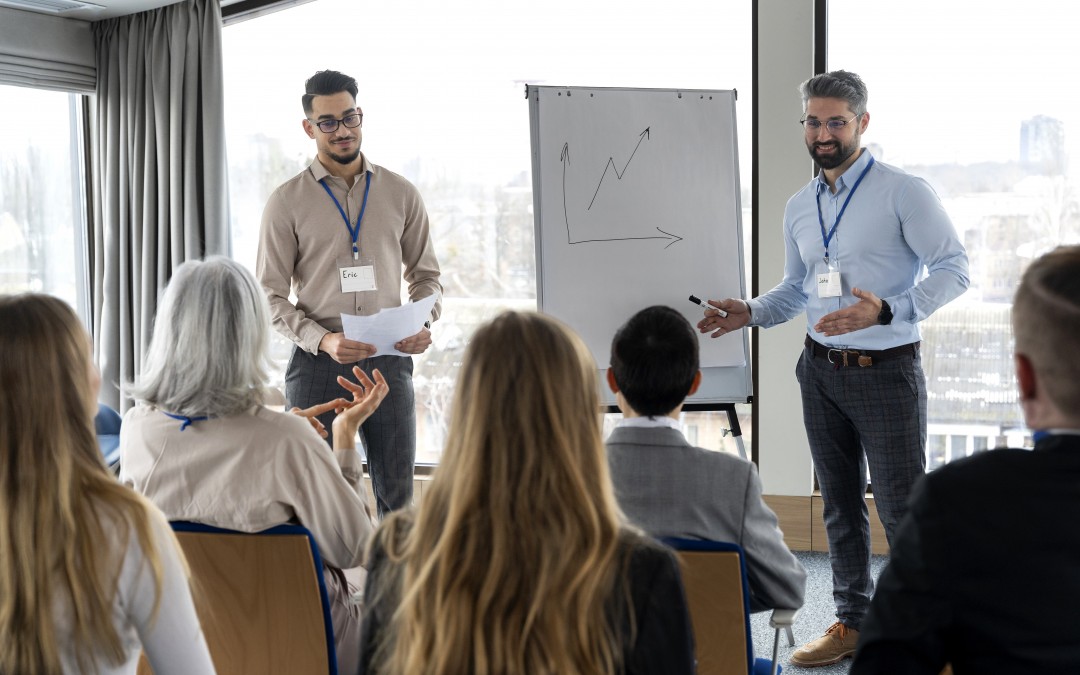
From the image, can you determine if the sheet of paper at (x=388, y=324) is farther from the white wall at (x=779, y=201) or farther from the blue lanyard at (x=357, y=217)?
the white wall at (x=779, y=201)

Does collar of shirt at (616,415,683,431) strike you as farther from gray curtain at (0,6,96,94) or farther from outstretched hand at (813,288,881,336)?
gray curtain at (0,6,96,94)

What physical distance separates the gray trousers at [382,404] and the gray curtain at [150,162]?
6.10 ft

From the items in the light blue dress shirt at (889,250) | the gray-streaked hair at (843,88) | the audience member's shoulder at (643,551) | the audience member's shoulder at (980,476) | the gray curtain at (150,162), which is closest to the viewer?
the audience member's shoulder at (980,476)

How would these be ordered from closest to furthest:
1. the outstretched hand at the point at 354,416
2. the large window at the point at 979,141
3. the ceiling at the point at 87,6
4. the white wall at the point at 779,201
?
the outstretched hand at the point at 354,416 < the large window at the point at 979,141 < the white wall at the point at 779,201 < the ceiling at the point at 87,6

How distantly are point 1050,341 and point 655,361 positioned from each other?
86 centimetres

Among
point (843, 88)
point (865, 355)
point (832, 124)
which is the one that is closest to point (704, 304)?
point (865, 355)

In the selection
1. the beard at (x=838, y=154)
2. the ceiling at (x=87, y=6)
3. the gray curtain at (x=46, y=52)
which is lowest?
the beard at (x=838, y=154)

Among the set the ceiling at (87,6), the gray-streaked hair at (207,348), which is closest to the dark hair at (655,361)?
the gray-streaked hair at (207,348)

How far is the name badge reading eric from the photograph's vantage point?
3316mm

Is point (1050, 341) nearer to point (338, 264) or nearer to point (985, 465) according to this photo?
point (985, 465)

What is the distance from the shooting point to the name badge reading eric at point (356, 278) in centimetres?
332

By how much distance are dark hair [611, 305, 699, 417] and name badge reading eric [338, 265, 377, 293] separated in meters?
1.58

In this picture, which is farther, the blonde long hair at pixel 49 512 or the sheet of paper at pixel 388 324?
the sheet of paper at pixel 388 324

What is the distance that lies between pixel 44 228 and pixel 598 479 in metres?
4.86
